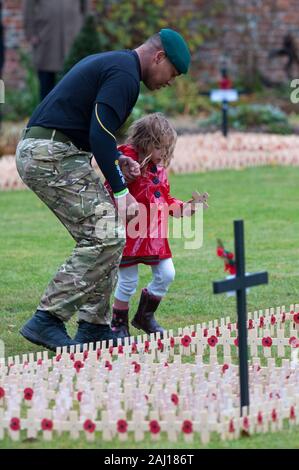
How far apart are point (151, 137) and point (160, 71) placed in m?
0.56

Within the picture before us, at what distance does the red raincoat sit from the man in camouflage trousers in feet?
1.30

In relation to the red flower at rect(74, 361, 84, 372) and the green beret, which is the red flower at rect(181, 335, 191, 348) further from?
the green beret

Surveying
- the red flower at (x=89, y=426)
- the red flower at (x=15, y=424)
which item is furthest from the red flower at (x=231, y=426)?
the red flower at (x=15, y=424)

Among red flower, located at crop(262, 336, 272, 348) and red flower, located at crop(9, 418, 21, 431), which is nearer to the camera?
red flower, located at crop(9, 418, 21, 431)

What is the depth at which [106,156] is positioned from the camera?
6746mm

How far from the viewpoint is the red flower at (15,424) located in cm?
542

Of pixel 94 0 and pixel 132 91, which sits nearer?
pixel 132 91

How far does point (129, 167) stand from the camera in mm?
7145

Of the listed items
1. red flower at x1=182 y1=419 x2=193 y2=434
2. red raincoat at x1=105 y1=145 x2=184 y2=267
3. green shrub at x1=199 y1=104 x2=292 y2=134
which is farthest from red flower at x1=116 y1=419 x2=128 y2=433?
green shrub at x1=199 y1=104 x2=292 y2=134

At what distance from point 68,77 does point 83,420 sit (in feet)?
7.64

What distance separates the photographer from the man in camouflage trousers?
692 centimetres

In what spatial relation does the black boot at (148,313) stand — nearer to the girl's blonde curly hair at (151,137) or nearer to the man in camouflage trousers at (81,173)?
the man in camouflage trousers at (81,173)
